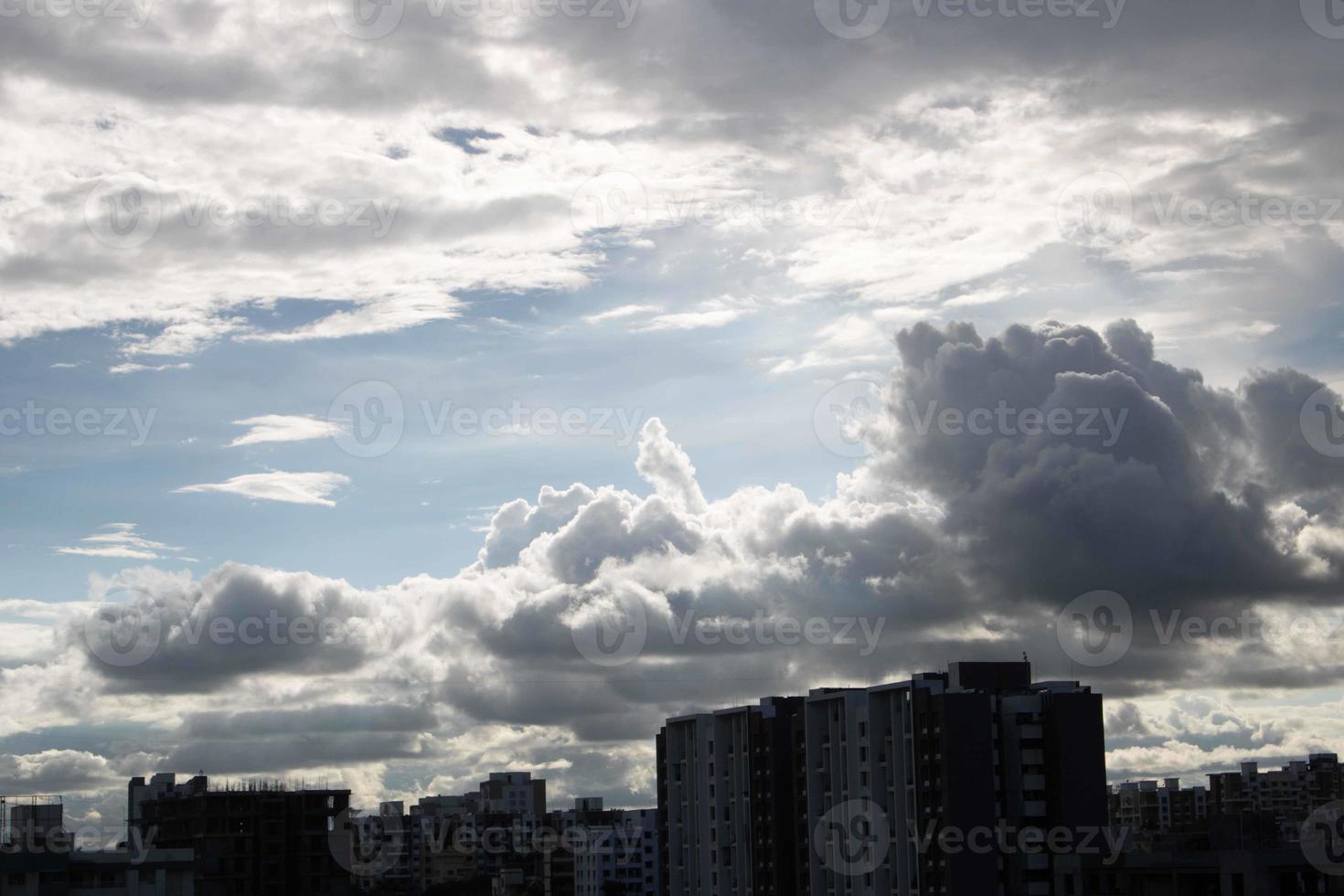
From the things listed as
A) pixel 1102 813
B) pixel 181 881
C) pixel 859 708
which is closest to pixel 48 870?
pixel 181 881

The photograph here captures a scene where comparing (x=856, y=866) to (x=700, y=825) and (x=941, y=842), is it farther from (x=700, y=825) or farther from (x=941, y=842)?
(x=700, y=825)

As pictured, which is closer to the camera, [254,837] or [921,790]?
[921,790]

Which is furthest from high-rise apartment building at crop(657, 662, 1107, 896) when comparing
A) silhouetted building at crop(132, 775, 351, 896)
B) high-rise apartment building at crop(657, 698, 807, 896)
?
silhouetted building at crop(132, 775, 351, 896)

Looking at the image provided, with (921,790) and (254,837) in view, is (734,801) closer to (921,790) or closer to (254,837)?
(921,790)

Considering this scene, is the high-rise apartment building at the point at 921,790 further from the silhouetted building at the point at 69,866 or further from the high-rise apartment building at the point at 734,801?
the silhouetted building at the point at 69,866

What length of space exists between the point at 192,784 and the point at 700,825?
150 ft

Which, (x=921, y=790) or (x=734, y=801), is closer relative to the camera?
Result: (x=921, y=790)

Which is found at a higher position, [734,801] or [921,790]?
[921,790]

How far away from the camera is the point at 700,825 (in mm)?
A: 131875

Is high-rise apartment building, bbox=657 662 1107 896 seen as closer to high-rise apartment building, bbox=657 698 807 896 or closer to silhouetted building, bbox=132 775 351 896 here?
high-rise apartment building, bbox=657 698 807 896

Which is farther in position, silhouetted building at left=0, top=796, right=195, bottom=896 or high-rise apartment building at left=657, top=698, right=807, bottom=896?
high-rise apartment building at left=657, top=698, right=807, bottom=896

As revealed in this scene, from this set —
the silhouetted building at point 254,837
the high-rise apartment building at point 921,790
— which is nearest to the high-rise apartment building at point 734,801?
the high-rise apartment building at point 921,790

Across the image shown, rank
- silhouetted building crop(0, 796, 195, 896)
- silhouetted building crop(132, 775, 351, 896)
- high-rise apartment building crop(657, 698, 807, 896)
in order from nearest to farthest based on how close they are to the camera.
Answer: silhouetted building crop(0, 796, 195, 896) < high-rise apartment building crop(657, 698, 807, 896) < silhouetted building crop(132, 775, 351, 896)

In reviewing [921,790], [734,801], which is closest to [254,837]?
[734,801]
